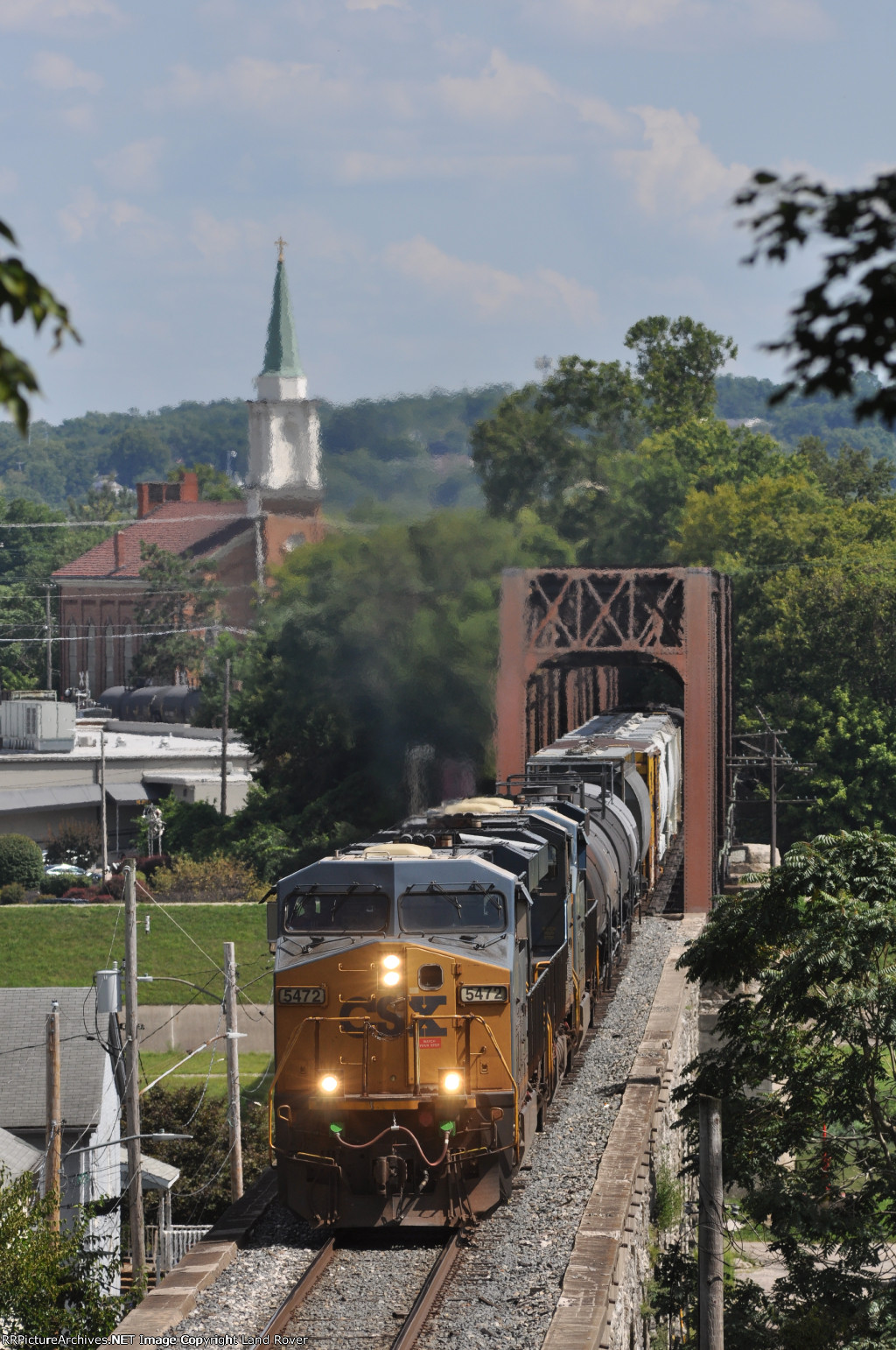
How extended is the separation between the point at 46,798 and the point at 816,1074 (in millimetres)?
76599

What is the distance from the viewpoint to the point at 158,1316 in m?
14.9

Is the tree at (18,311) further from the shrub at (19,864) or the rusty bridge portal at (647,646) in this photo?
the shrub at (19,864)

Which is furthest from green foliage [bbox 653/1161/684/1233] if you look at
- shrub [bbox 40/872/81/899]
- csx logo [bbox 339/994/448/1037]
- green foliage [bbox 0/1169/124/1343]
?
shrub [bbox 40/872/81/899]

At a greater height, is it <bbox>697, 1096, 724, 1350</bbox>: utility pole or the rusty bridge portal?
the rusty bridge portal

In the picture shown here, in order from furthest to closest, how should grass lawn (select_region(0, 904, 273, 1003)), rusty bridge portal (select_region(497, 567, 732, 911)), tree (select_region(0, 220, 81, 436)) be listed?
grass lawn (select_region(0, 904, 273, 1003)) < rusty bridge portal (select_region(497, 567, 732, 911)) < tree (select_region(0, 220, 81, 436))

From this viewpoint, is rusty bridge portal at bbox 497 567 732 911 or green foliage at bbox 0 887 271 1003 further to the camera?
green foliage at bbox 0 887 271 1003

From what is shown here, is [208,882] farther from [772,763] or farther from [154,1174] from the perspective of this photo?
[154,1174]

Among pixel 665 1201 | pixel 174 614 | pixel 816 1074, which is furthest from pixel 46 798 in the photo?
pixel 816 1074

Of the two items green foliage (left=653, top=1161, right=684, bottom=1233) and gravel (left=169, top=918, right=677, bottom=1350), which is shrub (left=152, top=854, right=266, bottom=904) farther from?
gravel (left=169, top=918, right=677, bottom=1350)

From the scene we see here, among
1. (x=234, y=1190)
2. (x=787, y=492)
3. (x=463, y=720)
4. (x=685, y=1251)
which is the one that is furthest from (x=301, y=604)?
(x=685, y=1251)

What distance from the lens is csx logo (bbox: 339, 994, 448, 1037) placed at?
16.7 meters

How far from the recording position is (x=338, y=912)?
1709cm

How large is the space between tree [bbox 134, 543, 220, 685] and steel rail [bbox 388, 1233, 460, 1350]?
4521 inches

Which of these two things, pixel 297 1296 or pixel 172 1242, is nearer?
pixel 297 1296
